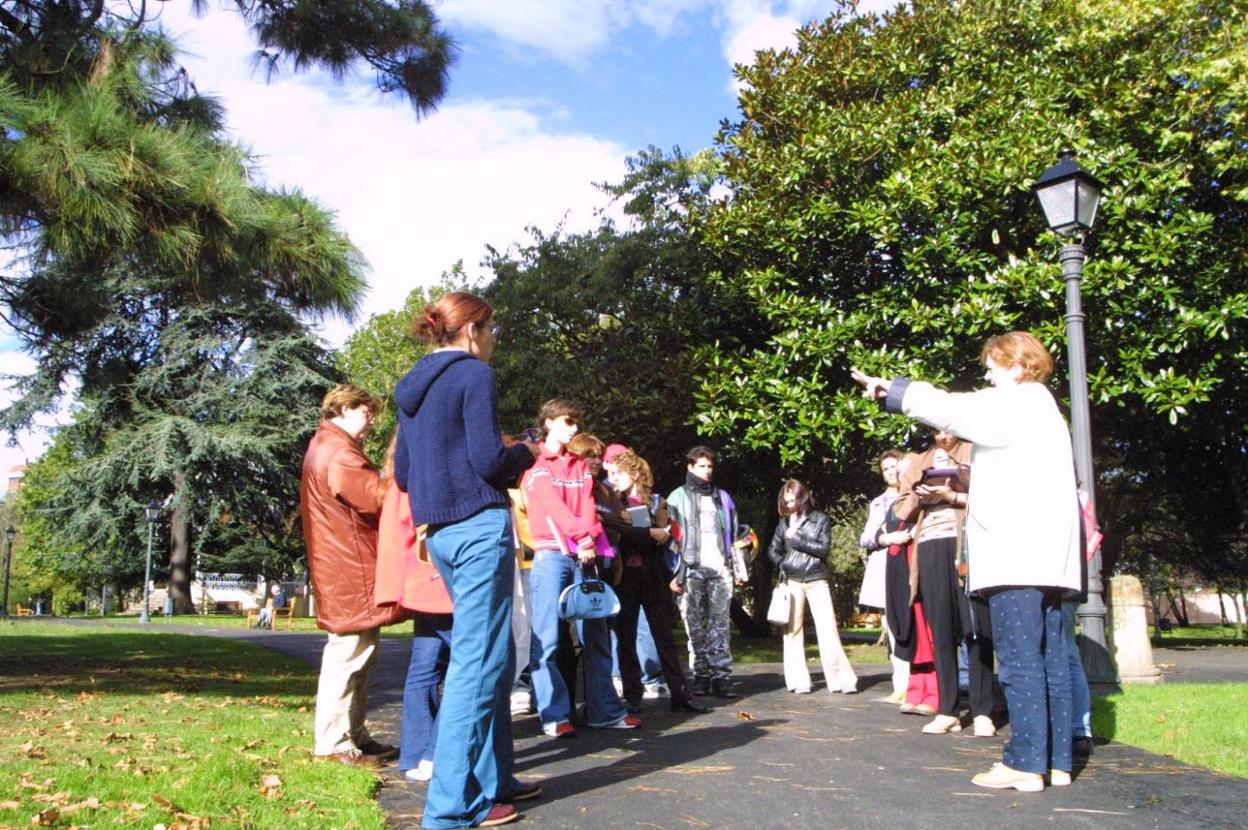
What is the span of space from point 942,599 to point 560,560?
2496 millimetres

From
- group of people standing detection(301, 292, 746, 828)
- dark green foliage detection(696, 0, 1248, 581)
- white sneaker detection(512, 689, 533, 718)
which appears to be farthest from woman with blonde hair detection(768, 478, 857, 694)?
dark green foliage detection(696, 0, 1248, 581)

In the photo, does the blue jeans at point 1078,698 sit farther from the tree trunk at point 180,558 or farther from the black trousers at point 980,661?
the tree trunk at point 180,558

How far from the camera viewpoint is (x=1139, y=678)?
409 inches

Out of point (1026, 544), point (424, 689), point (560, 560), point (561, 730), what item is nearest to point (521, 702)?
point (561, 730)

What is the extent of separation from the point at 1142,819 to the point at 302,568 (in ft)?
175

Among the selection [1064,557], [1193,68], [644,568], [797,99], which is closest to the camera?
[1064,557]

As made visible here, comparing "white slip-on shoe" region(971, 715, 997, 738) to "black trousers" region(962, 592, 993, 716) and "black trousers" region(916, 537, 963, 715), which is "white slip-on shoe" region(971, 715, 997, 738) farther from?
"black trousers" region(916, 537, 963, 715)

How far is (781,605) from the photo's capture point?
940 centimetres

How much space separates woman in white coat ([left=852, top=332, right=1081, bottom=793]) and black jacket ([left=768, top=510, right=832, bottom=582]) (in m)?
4.05

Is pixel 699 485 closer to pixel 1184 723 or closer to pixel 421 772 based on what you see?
pixel 1184 723

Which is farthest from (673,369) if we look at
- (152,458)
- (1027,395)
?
(152,458)

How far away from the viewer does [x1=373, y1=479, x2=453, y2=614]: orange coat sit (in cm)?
516

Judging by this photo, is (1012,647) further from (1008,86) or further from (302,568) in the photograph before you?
(302,568)

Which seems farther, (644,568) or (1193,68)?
(1193,68)
